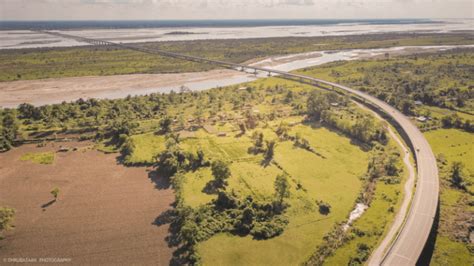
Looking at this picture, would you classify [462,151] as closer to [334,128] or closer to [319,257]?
[334,128]

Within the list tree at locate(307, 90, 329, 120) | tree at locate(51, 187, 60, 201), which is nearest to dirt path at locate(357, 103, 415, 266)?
tree at locate(307, 90, 329, 120)

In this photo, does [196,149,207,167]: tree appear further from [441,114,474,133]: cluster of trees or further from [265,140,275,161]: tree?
[441,114,474,133]: cluster of trees

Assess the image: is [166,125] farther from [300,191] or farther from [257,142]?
[300,191]

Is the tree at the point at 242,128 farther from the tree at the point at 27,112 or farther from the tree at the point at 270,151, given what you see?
the tree at the point at 27,112

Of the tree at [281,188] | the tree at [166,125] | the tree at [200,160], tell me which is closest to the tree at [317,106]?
the tree at [166,125]

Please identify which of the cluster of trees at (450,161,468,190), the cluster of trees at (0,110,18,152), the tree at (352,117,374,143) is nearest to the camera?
the cluster of trees at (450,161,468,190)

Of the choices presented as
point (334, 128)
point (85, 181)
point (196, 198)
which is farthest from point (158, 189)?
point (334, 128)
